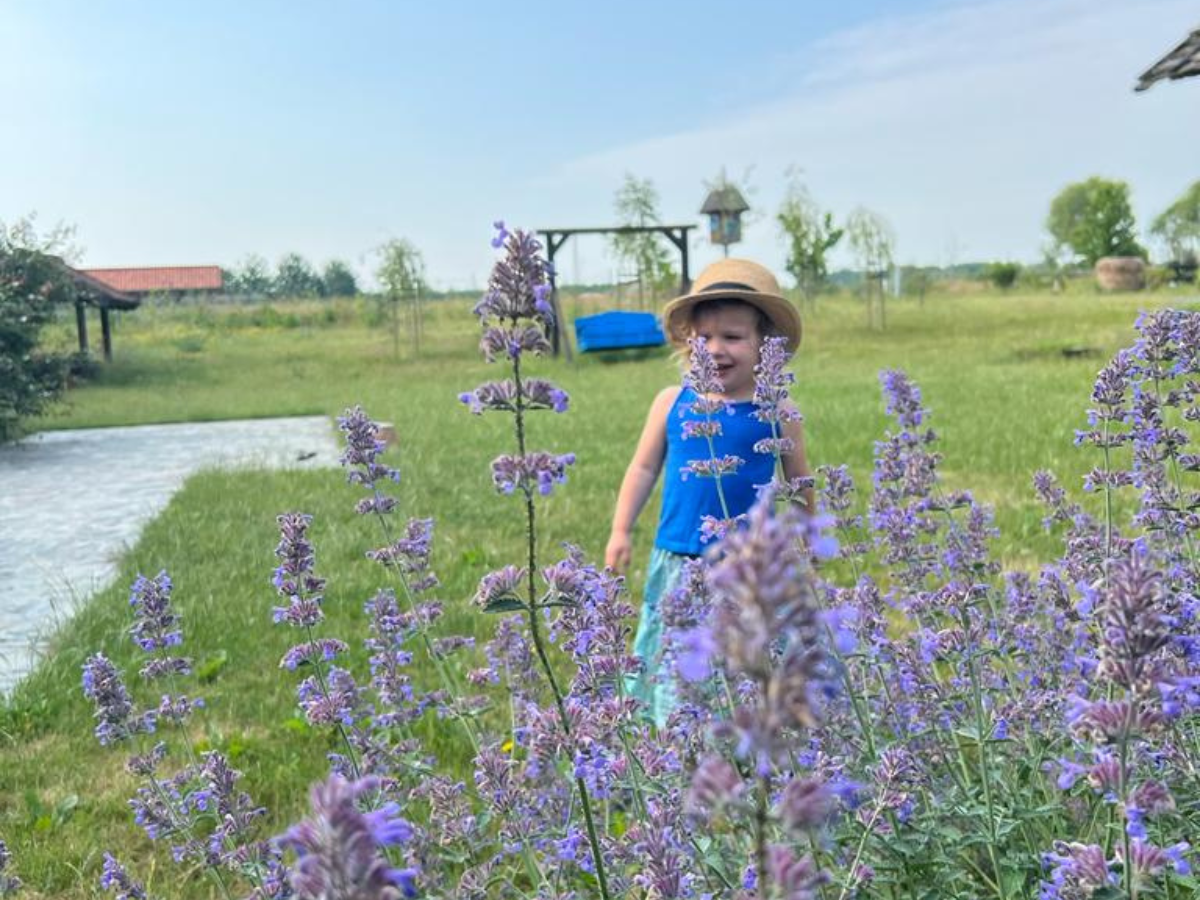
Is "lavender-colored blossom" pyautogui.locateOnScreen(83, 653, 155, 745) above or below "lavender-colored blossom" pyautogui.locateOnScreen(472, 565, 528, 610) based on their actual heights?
below

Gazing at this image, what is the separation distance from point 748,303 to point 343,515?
16.6 ft

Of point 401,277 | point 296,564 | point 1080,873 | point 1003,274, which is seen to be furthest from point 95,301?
point 1003,274

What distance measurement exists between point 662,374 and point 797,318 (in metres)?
17.0

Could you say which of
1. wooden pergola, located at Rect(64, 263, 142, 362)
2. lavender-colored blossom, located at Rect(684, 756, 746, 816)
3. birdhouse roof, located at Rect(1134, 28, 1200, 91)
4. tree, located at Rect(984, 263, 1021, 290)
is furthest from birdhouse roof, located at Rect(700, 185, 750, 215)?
tree, located at Rect(984, 263, 1021, 290)

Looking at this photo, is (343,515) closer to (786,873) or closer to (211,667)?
(211,667)

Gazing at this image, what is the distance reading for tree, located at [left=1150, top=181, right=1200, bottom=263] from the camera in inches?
2677

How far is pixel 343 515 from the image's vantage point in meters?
8.29

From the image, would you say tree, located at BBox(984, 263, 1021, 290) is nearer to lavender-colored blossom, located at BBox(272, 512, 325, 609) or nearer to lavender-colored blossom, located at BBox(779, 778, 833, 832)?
lavender-colored blossom, located at BBox(272, 512, 325, 609)

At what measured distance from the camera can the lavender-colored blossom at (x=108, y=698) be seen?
7.93ft

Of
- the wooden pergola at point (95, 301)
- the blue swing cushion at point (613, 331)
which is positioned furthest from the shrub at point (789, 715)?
the wooden pergola at point (95, 301)

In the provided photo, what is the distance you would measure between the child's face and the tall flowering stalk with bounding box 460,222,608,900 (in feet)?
7.60

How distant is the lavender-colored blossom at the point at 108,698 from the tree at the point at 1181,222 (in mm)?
72728

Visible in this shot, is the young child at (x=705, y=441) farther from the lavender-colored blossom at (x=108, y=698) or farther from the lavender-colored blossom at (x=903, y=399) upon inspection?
the lavender-colored blossom at (x=108, y=698)

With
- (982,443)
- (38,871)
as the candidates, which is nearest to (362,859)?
(38,871)
